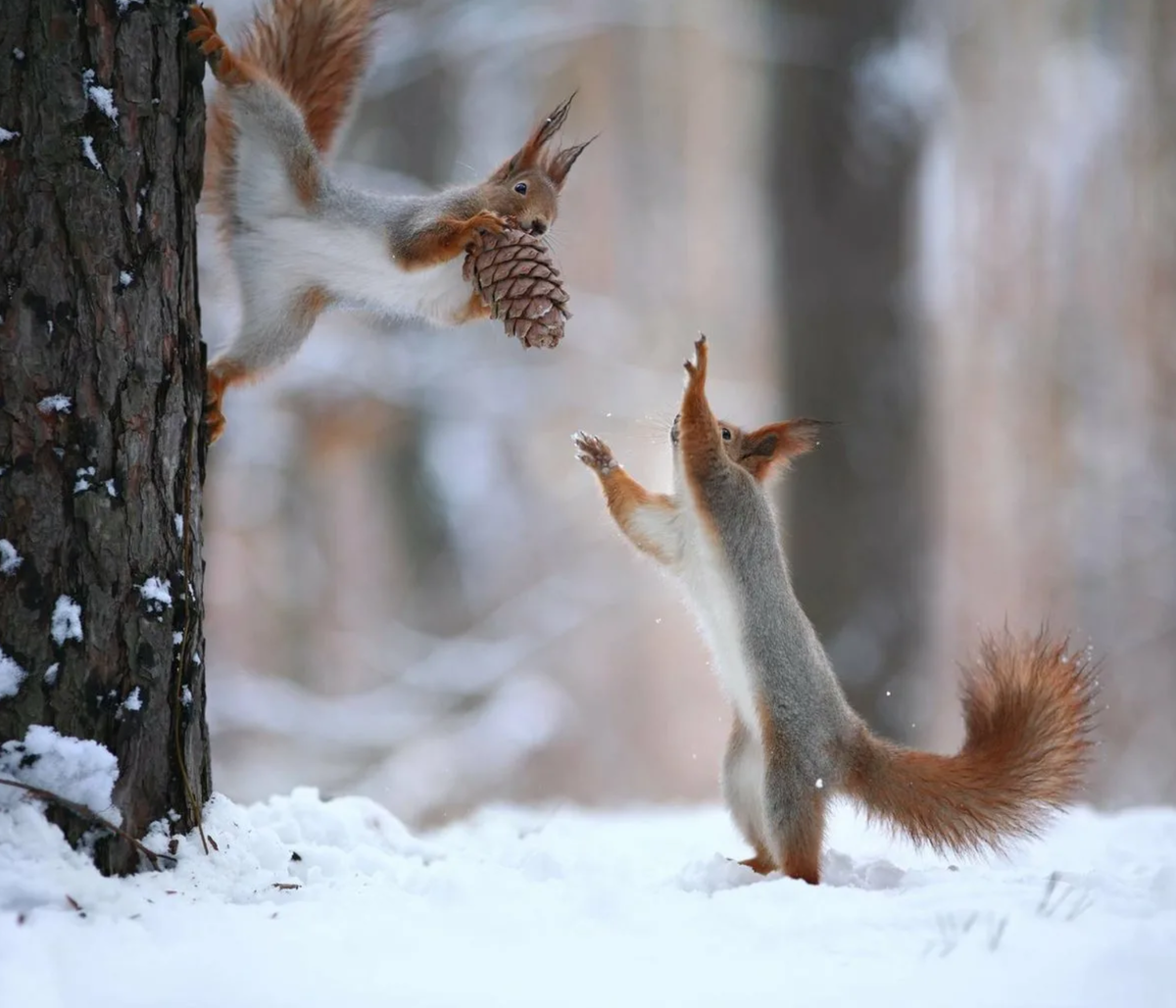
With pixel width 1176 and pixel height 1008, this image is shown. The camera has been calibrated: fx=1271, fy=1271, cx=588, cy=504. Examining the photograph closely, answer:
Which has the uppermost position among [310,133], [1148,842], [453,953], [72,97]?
[310,133]

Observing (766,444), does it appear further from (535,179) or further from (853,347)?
(853,347)

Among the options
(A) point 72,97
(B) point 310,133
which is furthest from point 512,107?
(A) point 72,97

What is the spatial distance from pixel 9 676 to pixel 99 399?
395 mm

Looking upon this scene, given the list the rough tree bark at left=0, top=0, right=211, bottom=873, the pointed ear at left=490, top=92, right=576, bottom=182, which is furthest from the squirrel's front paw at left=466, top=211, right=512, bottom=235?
the rough tree bark at left=0, top=0, right=211, bottom=873

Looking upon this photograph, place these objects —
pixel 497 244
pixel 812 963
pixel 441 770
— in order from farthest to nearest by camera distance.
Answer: pixel 441 770 < pixel 497 244 < pixel 812 963

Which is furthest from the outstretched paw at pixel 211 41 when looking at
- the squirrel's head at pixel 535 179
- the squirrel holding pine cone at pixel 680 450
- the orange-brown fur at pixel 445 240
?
the squirrel's head at pixel 535 179

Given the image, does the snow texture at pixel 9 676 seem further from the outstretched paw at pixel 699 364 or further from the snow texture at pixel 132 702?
the outstretched paw at pixel 699 364

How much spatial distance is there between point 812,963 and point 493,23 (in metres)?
6.15

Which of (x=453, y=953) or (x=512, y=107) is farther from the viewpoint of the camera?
(x=512, y=107)

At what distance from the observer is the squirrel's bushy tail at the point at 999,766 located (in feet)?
7.40

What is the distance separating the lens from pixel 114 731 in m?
1.75

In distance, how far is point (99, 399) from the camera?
1773 mm

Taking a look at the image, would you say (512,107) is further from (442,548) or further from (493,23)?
(442,548)

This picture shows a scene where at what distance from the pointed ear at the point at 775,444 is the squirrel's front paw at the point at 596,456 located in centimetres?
29
